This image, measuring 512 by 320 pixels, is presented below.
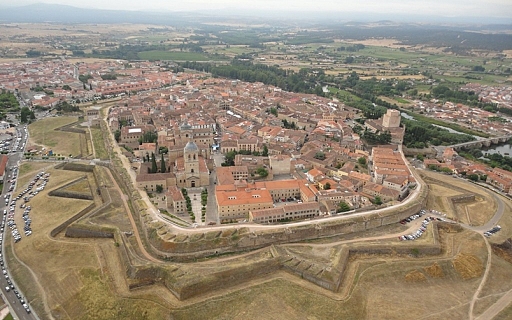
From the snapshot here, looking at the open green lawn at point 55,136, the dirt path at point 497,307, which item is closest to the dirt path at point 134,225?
the open green lawn at point 55,136

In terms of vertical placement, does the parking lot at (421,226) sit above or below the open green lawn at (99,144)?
below

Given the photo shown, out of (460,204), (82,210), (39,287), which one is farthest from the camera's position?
(460,204)

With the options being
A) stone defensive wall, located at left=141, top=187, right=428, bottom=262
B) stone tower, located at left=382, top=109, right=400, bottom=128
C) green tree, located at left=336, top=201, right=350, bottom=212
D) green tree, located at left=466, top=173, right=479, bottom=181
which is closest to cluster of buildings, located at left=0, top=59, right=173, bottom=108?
stone defensive wall, located at left=141, top=187, right=428, bottom=262

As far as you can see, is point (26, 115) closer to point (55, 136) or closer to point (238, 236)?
point (55, 136)

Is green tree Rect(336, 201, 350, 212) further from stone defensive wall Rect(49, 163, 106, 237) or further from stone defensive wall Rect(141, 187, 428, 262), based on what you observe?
stone defensive wall Rect(49, 163, 106, 237)

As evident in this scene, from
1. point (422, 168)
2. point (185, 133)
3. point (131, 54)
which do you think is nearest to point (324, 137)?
point (422, 168)

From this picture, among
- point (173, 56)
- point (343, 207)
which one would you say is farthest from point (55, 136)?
point (173, 56)

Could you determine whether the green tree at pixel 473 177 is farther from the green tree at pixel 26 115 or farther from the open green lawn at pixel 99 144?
the green tree at pixel 26 115

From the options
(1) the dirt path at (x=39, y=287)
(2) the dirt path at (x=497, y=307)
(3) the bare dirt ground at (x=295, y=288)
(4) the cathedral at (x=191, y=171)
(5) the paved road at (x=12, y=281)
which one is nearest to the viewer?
(5) the paved road at (x=12, y=281)
